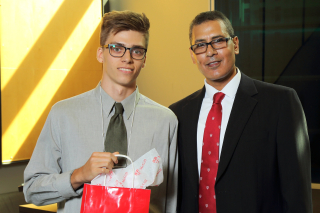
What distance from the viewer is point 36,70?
16.9 feet

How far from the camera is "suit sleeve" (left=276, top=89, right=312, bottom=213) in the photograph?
71.6 inches

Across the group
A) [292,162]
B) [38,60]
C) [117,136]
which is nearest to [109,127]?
[117,136]

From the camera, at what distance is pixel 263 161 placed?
1.86m

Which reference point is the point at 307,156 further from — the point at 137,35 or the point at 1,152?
the point at 1,152

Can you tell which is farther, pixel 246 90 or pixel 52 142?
pixel 246 90

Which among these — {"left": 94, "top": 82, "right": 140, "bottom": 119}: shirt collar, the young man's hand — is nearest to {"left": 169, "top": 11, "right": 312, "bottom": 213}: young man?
{"left": 94, "top": 82, "right": 140, "bottom": 119}: shirt collar

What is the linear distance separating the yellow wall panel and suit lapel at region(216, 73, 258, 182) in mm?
3916

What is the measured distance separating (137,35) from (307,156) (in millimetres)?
1208

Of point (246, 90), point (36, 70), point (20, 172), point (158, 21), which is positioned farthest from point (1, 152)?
point (246, 90)

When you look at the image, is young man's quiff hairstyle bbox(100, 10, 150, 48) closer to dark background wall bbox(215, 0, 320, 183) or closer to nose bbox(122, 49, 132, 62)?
nose bbox(122, 49, 132, 62)

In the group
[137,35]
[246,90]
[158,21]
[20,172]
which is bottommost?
[20,172]

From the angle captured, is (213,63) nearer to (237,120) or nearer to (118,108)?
(237,120)

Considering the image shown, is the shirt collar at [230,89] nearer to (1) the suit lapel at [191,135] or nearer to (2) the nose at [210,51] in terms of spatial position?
(1) the suit lapel at [191,135]

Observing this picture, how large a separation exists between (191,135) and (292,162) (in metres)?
0.58
